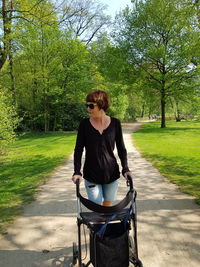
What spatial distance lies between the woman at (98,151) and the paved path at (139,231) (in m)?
1.01

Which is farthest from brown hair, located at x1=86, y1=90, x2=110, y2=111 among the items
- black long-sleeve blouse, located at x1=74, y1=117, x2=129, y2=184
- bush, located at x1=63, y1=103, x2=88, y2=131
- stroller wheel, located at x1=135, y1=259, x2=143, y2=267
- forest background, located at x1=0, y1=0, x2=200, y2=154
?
bush, located at x1=63, y1=103, x2=88, y2=131

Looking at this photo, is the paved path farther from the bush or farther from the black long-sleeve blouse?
the bush

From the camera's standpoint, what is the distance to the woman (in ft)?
9.29

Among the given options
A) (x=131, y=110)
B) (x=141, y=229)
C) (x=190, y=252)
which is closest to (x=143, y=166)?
(x=141, y=229)

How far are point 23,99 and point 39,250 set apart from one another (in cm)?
2318

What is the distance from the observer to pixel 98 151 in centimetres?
283

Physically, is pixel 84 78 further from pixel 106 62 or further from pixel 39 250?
pixel 39 250

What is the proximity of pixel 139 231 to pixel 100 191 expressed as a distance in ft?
4.41

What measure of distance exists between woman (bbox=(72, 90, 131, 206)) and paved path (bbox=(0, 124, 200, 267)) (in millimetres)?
1011

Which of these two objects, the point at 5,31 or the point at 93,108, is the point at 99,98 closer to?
the point at 93,108

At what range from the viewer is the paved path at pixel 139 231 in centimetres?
306

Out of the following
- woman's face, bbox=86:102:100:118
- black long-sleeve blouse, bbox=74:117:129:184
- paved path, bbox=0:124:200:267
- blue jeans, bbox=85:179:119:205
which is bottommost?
paved path, bbox=0:124:200:267

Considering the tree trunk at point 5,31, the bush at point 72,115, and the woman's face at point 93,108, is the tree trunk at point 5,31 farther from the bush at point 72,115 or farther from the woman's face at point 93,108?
the woman's face at point 93,108

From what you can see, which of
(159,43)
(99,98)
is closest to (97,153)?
(99,98)
